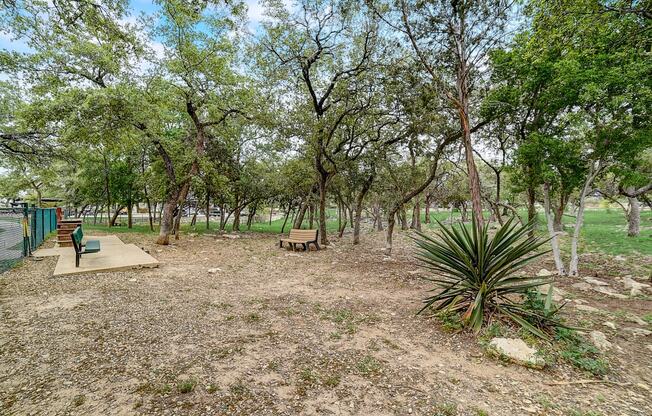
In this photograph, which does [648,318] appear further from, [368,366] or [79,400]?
[79,400]

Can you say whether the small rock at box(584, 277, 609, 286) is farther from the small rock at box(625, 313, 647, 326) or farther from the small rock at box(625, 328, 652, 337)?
the small rock at box(625, 328, 652, 337)

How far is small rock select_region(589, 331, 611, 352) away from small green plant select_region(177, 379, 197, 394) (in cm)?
447

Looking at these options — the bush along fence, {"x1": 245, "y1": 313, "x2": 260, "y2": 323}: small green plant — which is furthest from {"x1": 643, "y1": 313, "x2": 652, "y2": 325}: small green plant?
the bush along fence

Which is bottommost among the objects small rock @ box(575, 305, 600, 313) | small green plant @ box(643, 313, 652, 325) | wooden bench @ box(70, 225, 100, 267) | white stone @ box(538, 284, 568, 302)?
small green plant @ box(643, 313, 652, 325)

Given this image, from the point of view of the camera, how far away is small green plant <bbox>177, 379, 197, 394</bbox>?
2.63 m

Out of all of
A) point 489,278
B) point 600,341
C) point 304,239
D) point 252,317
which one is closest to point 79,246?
point 252,317

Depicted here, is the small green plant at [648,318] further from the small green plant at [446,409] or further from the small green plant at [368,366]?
the small green plant at [368,366]

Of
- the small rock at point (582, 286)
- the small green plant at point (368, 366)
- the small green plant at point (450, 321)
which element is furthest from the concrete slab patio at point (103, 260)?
the small rock at point (582, 286)

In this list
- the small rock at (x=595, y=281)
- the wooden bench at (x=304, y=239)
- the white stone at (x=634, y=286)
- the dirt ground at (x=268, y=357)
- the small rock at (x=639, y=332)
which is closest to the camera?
the dirt ground at (x=268, y=357)

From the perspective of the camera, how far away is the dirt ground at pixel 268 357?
8.25 ft

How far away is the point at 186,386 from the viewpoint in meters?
2.67

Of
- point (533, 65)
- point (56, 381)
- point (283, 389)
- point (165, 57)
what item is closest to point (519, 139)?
point (533, 65)

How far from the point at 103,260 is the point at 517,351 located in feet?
29.7

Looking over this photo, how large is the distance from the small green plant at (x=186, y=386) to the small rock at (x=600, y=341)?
14.7 ft
